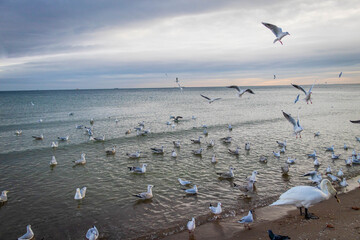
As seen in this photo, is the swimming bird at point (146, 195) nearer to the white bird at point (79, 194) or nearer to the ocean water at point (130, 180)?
the ocean water at point (130, 180)

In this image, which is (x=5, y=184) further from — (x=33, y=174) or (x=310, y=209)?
(x=310, y=209)

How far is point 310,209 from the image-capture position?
9.57 m

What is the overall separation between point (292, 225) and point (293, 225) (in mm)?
31

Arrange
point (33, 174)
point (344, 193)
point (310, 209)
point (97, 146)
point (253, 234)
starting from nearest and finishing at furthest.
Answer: point (253, 234) → point (310, 209) → point (344, 193) → point (33, 174) → point (97, 146)

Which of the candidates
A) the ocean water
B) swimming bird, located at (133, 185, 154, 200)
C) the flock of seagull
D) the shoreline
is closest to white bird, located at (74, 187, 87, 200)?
the flock of seagull

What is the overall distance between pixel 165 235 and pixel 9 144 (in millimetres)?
19726

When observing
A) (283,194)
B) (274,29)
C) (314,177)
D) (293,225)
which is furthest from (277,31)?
(293,225)

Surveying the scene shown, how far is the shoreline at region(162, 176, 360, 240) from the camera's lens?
24.8 ft

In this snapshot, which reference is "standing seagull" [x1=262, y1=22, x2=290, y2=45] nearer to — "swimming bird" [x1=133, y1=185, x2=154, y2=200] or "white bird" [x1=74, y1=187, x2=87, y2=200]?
"swimming bird" [x1=133, y1=185, x2=154, y2=200]

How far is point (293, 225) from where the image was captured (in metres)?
8.19

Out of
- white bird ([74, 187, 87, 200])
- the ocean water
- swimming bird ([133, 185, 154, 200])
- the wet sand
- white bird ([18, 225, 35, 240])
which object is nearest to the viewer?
the wet sand

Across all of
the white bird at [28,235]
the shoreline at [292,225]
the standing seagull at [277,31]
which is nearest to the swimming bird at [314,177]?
the shoreline at [292,225]

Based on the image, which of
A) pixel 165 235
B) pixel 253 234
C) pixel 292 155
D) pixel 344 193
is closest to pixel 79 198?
pixel 165 235

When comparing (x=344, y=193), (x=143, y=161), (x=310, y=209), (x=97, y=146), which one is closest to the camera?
(x=310, y=209)
